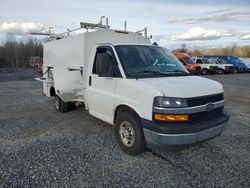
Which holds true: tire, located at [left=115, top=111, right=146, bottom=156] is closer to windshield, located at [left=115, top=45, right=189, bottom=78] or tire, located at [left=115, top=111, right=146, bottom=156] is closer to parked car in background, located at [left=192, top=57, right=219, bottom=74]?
windshield, located at [left=115, top=45, right=189, bottom=78]

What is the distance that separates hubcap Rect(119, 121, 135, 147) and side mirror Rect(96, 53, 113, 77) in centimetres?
106

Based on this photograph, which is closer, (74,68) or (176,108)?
(176,108)

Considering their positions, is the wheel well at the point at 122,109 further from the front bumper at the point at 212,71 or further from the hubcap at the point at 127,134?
the front bumper at the point at 212,71

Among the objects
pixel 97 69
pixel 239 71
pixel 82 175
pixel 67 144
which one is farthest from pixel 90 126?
pixel 239 71

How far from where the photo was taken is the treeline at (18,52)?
157 feet

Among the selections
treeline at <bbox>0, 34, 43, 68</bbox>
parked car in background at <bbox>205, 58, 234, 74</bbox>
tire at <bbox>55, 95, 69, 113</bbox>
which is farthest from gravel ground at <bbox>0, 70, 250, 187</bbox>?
treeline at <bbox>0, 34, 43, 68</bbox>

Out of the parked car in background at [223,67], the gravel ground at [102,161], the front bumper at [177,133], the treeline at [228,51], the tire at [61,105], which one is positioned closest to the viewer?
the gravel ground at [102,161]

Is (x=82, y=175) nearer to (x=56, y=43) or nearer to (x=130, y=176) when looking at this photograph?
(x=130, y=176)

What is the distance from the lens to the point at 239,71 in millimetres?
34406

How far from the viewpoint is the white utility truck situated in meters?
4.16

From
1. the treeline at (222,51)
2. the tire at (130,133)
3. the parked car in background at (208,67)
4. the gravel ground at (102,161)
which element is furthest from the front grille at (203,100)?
the treeline at (222,51)

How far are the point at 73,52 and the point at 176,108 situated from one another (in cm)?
386

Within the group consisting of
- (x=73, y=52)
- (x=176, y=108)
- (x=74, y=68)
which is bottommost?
(x=176, y=108)

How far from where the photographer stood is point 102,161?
4.61 m
